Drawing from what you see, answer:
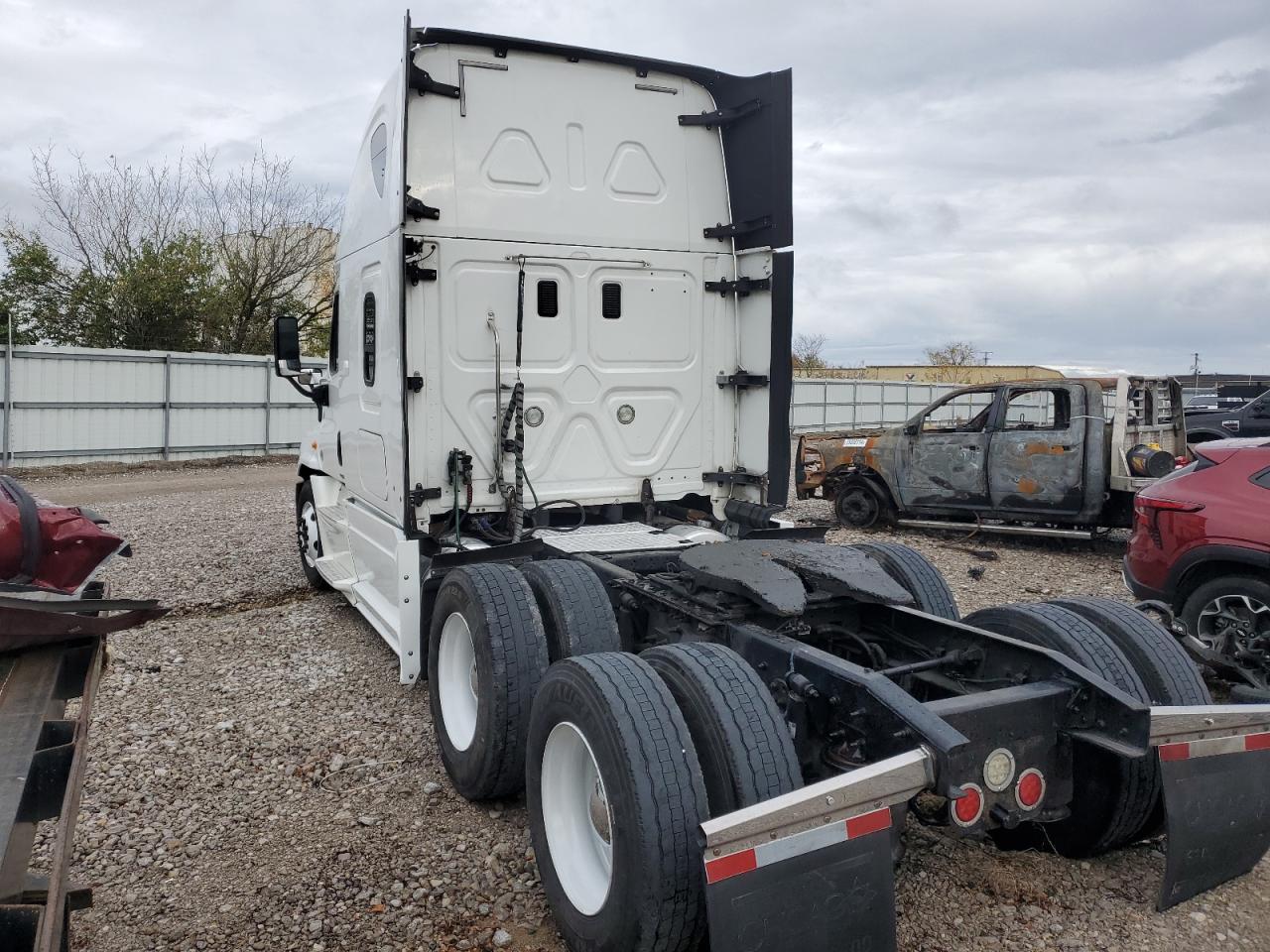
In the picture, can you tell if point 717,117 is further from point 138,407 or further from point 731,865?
point 138,407

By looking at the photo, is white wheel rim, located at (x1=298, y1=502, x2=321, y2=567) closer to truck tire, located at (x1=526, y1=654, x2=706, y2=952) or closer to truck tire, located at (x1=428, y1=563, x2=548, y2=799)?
truck tire, located at (x1=428, y1=563, x2=548, y2=799)

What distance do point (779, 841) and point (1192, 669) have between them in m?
2.02

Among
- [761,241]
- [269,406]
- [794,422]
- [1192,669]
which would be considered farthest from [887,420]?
[1192,669]

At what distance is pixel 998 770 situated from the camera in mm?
2748

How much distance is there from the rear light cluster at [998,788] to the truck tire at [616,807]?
0.73 metres

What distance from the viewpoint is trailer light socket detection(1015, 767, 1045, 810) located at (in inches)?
110

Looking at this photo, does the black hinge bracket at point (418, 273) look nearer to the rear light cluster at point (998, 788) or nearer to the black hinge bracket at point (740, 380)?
the black hinge bracket at point (740, 380)

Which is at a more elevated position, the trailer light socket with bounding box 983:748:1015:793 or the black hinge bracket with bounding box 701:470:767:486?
the black hinge bracket with bounding box 701:470:767:486

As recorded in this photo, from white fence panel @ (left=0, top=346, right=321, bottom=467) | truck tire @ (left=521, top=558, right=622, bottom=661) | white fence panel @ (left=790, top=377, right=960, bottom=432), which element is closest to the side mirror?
truck tire @ (left=521, top=558, right=622, bottom=661)

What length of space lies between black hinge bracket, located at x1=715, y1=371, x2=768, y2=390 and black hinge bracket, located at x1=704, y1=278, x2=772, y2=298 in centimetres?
48

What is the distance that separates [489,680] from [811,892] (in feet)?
5.79

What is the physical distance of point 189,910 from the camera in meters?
3.14

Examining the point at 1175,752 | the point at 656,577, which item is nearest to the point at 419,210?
the point at 656,577

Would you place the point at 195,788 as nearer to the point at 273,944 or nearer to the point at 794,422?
the point at 273,944
